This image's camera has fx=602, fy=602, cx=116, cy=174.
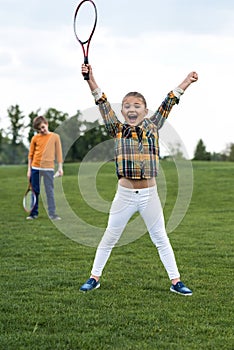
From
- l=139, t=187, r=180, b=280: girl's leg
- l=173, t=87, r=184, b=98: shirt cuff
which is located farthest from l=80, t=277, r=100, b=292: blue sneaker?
l=173, t=87, r=184, b=98: shirt cuff

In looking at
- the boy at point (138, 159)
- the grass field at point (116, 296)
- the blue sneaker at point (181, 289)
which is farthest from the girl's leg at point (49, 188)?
the blue sneaker at point (181, 289)

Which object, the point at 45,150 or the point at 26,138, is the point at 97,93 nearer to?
the point at 45,150

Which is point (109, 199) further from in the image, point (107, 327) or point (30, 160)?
point (107, 327)

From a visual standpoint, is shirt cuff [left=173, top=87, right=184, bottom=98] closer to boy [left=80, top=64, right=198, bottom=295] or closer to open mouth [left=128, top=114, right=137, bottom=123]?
boy [left=80, top=64, right=198, bottom=295]

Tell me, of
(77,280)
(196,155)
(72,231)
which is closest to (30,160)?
(72,231)

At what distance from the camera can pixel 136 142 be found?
19.1 feet

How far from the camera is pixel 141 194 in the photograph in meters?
5.83

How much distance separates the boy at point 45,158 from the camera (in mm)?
12039

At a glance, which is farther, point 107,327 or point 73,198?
point 73,198

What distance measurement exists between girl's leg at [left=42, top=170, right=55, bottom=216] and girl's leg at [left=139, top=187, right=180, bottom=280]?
21.2 feet

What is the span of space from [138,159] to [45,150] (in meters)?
6.40

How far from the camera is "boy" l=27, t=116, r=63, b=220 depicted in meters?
12.0

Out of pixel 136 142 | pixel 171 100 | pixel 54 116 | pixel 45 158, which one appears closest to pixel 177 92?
pixel 171 100

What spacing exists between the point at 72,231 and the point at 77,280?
4569mm
